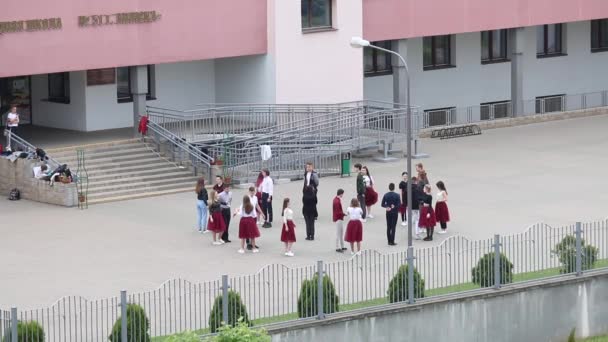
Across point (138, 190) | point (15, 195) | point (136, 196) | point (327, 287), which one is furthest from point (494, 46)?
point (327, 287)

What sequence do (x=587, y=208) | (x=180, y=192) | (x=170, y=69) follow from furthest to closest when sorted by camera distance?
(x=170, y=69)
(x=180, y=192)
(x=587, y=208)

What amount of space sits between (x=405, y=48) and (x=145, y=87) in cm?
933

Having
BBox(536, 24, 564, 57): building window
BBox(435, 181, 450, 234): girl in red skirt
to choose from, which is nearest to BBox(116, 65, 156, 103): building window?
BBox(435, 181, 450, 234): girl in red skirt

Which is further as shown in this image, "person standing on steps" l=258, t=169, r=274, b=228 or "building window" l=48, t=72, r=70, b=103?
"building window" l=48, t=72, r=70, b=103

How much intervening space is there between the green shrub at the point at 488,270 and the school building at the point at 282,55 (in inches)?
629

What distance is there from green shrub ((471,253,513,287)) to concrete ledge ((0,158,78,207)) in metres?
13.4

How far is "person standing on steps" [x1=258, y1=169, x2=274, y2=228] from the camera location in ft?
131

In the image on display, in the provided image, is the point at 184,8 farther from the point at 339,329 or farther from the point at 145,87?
the point at 339,329

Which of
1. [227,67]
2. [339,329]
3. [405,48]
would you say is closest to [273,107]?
[227,67]

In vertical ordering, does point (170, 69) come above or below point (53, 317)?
above

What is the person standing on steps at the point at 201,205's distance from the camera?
38.9 m

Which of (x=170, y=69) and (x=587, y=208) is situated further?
(x=170, y=69)

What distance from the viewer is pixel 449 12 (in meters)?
53.7

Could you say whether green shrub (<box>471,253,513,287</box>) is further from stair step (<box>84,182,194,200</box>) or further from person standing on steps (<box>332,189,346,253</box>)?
stair step (<box>84,182,194,200</box>)
